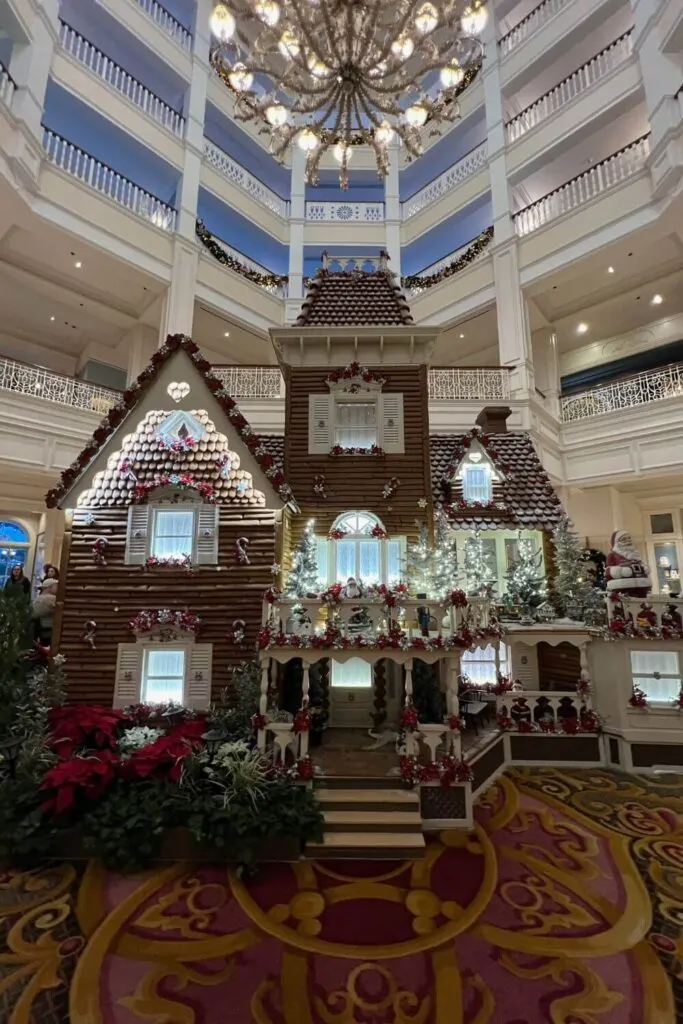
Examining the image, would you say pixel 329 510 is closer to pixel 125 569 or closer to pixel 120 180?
pixel 125 569

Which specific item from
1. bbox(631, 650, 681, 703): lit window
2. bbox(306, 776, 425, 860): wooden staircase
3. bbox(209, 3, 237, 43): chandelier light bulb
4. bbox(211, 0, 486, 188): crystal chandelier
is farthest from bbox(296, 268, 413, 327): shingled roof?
bbox(306, 776, 425, 860): wooden staircase

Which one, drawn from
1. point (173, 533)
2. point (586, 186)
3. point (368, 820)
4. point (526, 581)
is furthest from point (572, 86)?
point (368, 820)

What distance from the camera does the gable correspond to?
936cm

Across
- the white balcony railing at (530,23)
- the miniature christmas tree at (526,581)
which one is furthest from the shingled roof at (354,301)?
the white balcony railing at (530,23)

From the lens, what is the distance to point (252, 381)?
15.2 meters

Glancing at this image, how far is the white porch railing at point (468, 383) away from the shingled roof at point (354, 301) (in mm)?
4229

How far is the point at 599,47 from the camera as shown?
1836cm

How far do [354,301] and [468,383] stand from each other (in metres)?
5.89

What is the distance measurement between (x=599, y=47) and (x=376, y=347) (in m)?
18.0

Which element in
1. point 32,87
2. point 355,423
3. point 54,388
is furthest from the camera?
point 54,388

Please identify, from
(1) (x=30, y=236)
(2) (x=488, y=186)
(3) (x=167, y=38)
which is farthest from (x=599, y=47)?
(1) (x=30, y=236)

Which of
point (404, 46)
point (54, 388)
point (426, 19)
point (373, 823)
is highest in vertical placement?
point (426, 19)

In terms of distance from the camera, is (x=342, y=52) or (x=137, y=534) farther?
(x=137, y=534)

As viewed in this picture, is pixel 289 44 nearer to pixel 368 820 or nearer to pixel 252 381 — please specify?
pixel 252 381
